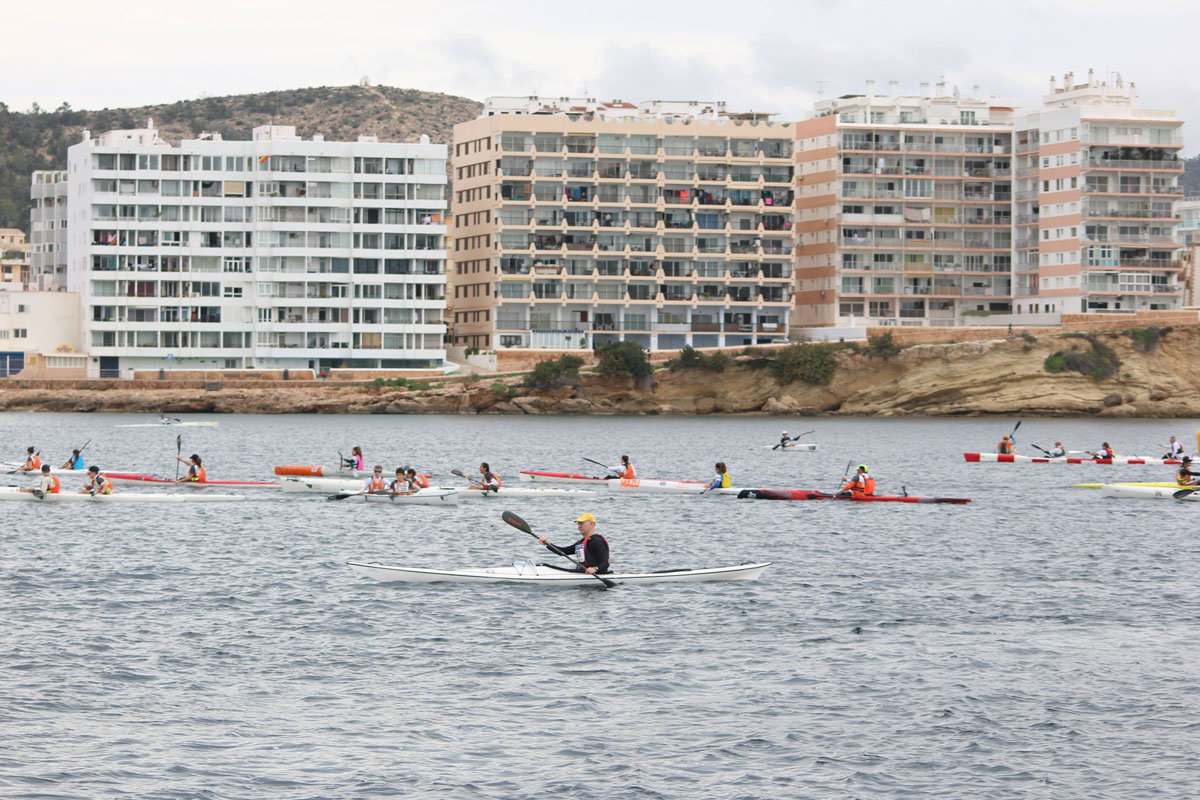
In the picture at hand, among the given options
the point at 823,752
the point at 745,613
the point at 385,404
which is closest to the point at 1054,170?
the point at 385,404

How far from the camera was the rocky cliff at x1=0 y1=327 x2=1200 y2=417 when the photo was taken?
5320 inches

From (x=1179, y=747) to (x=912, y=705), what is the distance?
4.49 meters

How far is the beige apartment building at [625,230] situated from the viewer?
15862 centimetres

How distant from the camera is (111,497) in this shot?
57.6 meters

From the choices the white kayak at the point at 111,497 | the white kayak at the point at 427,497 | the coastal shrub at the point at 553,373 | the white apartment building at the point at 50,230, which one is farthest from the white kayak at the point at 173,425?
the white kayak at the point at 427,497

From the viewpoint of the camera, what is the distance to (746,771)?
24.0 metres

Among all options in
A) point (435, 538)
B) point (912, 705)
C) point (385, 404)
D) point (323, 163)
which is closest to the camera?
point (912, 705)

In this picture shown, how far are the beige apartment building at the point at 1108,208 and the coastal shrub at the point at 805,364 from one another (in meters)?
26.5

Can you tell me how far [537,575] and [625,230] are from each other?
409 ft

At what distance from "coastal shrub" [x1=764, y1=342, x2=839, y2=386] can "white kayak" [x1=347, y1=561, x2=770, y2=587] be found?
101895 mm

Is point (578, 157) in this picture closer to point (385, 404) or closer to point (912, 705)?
point (385, 404)

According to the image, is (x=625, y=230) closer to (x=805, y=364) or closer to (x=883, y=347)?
(x=805, y=364)

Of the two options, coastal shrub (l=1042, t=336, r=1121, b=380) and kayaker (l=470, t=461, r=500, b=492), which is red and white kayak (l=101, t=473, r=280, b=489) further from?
coastal shrub (l=1042, t=336, r=1121, b=380)

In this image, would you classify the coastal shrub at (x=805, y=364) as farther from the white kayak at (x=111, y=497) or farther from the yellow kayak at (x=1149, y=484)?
the white kayak at (x=111, y=497)
